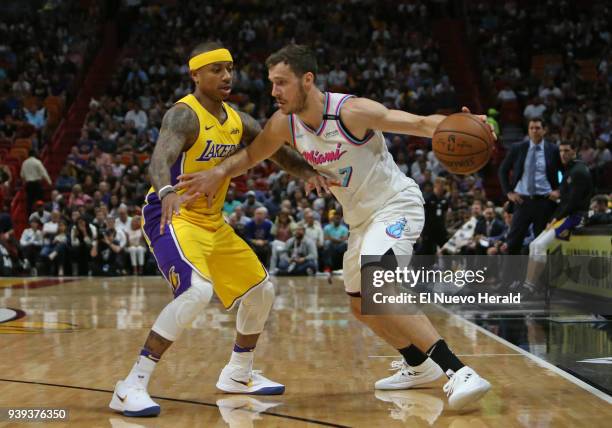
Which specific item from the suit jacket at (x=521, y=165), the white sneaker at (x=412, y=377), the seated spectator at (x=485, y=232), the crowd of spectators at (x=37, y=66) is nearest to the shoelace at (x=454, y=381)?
the white sneaker at (x=412, y=377)

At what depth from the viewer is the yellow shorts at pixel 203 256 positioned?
4.88 meters

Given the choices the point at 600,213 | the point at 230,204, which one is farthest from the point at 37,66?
the point at 600,213

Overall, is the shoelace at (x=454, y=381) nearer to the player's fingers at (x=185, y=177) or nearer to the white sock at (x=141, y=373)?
the white sock at (x=141, y=373)

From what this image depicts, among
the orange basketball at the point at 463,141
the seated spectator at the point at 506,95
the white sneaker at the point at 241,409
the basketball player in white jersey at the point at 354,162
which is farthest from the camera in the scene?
the seated spectator at the point at 506,95

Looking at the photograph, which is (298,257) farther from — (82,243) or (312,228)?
(82,243)

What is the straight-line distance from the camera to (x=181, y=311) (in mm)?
4750

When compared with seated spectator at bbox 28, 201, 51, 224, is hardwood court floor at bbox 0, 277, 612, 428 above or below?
below

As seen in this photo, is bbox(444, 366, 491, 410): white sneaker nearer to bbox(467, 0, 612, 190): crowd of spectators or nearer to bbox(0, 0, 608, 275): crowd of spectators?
bbox(0, 0, 608, 275): crowd of spectators

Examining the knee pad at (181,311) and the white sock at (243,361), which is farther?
the white sock at (243,361)

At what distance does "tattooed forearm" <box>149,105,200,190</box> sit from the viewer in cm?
484

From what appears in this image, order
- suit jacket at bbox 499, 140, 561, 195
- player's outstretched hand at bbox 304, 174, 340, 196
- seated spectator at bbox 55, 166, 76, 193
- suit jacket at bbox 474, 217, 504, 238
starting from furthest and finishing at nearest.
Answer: seated spectator at bbox 55, 166, 76, 193 < suit jacket at bbox 474, 217, 504, 238 < suit jacket at bbox 499, 140, 561, 195 < player's outstretched hand at bbox 304, 174, 340, 196

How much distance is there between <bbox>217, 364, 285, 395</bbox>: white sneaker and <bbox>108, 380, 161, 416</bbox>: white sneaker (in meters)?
0.67

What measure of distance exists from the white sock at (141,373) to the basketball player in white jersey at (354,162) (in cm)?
94

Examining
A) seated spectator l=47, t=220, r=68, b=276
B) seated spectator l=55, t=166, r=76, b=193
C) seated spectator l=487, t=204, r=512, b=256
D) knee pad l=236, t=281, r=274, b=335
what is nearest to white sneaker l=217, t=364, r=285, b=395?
knee pad l=236, t=281, r=274, b=335
